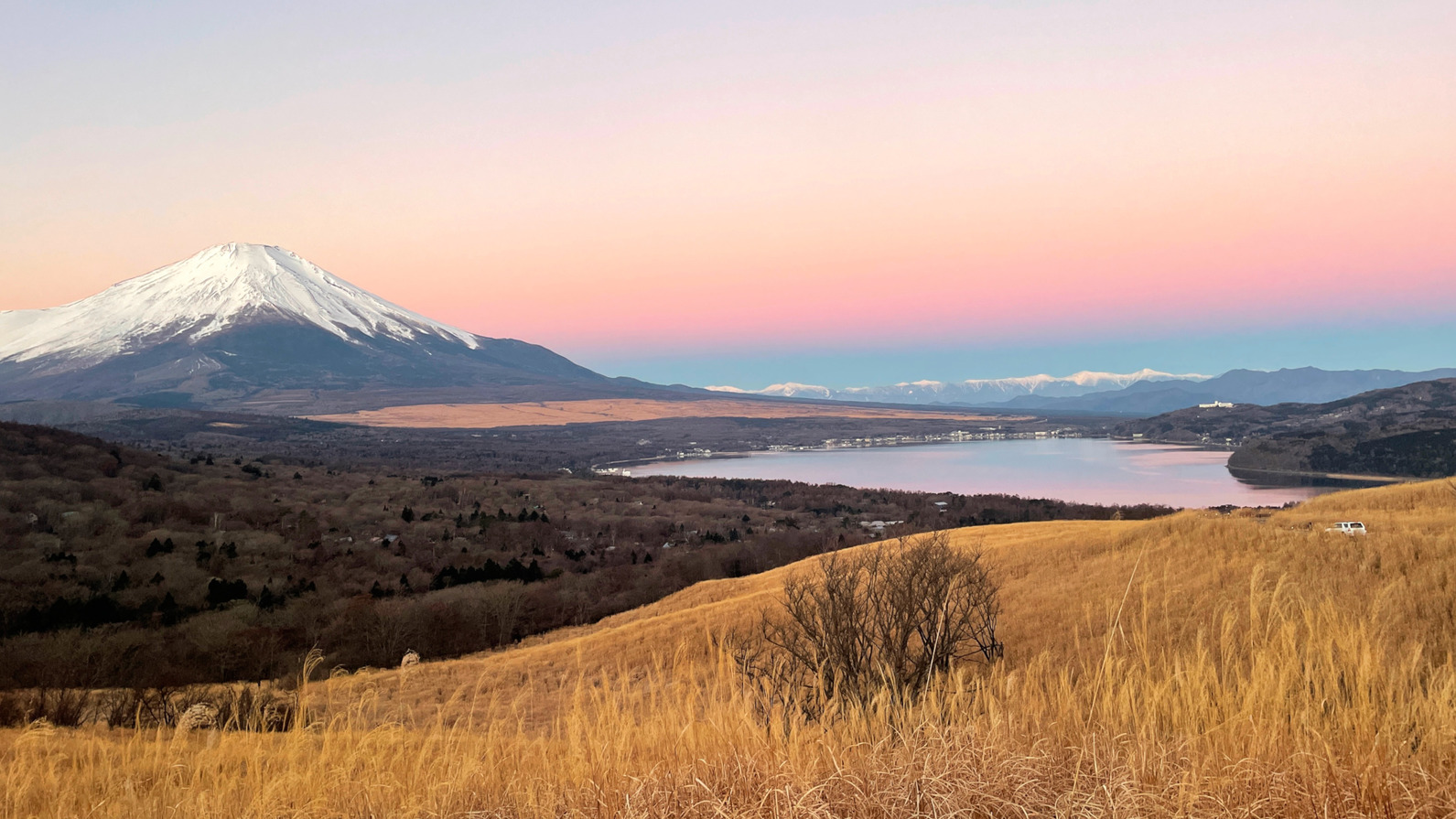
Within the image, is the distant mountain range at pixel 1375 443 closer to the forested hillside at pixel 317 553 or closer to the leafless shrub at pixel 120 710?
the forested hillside at pixel 317 553

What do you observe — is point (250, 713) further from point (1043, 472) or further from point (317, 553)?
point (1043, 472)

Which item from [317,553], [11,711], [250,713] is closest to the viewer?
[250,713]

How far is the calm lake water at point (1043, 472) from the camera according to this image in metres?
97.4

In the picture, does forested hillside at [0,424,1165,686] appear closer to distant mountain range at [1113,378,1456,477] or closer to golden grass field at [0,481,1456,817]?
golden grass field at [0,481,1456,817]

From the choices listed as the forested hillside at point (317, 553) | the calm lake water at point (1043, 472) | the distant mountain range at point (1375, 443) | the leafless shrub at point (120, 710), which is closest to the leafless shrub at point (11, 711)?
the leafless shrub at point (120, 710)

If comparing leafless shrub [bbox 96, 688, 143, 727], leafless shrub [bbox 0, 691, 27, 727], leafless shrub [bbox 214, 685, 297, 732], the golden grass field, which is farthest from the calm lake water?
leafless shrub [bbox 0, 691, 27, 727]

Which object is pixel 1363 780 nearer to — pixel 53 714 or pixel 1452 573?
pixel 1452 573

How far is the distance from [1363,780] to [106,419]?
219529mm

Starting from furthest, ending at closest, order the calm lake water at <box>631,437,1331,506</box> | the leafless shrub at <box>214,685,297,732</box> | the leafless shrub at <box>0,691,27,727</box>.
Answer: the calm lake water at <box>631,437,1331,506</box>
the leafless shrub at <box>0,691,27,727</box>
the leafless shrub at <box>214,685,297,732</box>

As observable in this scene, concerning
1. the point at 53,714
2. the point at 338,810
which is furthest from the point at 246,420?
the point at 338,810

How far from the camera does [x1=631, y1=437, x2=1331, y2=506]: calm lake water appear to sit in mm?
97438

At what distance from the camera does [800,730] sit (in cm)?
400

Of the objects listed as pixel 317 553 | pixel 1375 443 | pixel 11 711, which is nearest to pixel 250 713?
pixel 11 711

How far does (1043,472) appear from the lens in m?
135
